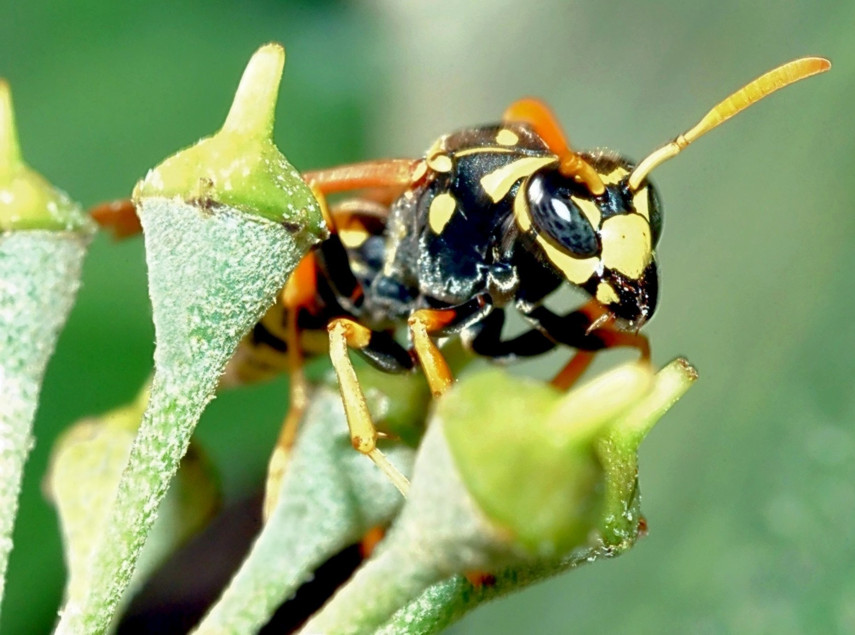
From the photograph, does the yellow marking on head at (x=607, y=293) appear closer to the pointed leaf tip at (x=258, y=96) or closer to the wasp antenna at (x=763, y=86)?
the wasp antenna at (x=763, y=86)

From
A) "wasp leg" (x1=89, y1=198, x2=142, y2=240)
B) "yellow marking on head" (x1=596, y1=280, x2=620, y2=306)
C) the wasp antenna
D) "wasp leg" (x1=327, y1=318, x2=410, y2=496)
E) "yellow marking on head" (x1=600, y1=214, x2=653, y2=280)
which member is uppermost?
the wasp antenna

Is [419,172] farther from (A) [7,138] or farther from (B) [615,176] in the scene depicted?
(A) [7,138]

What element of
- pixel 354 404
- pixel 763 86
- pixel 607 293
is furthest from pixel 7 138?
pixel 763 86

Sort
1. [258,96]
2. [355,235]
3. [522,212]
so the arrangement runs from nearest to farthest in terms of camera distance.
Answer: [258,96] < [522,212] < [355,235]

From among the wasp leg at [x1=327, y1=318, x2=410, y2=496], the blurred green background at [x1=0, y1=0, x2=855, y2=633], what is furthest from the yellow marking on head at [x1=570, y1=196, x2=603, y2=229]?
the blurred green background at [x1=0, y1=0, x2=855, y2=633]

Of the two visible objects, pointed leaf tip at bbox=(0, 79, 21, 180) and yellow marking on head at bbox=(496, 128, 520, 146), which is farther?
yellow marking on head at bbox=(496, 128, 520, 146)

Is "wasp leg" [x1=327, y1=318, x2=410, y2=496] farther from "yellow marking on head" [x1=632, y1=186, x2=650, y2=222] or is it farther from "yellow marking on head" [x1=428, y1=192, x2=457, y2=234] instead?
"yellow marking on head" [x1=632, y1=186, x2=650, y2=222]

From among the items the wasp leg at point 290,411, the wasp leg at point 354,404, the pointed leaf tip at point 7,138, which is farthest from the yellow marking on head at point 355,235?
the pointed leaf tip at point 7,138
